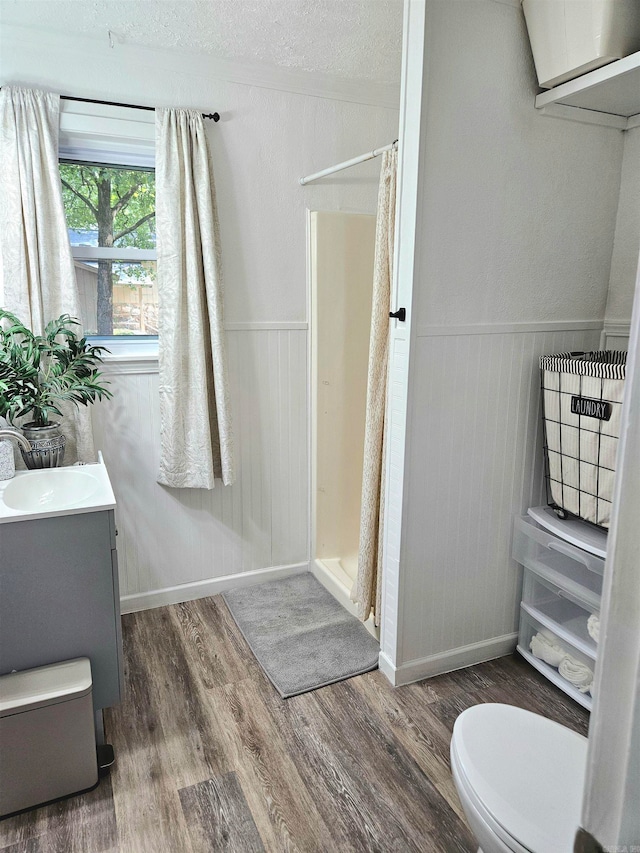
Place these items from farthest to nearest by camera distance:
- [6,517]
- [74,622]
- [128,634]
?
[128,634] < [74,622] < [6,517]

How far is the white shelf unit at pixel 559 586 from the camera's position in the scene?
1.92 meters

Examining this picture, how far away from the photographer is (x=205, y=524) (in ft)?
9.09

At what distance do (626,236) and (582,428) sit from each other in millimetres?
789

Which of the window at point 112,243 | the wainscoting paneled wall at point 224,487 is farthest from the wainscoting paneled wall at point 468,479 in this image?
the window at point 112,243

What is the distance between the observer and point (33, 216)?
2154 millimetres

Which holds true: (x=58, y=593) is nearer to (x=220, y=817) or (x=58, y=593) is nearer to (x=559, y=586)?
(x=220, y=817)

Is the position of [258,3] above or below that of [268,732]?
above

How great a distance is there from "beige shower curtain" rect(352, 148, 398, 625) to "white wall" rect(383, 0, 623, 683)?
0.23m

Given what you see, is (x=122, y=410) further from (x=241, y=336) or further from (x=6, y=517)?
(x=6, y=517)

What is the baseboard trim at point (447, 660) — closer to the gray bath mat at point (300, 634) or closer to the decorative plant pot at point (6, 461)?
the gray bath mat at point (300, 634)

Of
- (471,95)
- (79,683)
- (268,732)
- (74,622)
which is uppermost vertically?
(471,95)

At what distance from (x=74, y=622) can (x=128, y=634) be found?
2.74 ft

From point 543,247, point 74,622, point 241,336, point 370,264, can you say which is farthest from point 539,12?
point 74,622

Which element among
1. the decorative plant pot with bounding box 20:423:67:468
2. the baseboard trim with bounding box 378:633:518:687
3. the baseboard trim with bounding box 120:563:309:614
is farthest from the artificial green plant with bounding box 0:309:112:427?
the baseboard trim with bounding box 378:633:518:687
